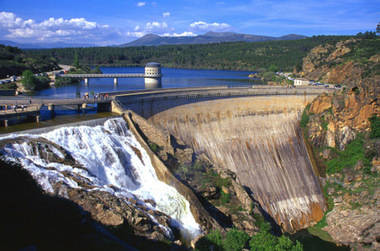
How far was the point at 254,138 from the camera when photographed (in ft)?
116

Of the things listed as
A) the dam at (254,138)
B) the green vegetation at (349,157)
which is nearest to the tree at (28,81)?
the dam at (254,138)

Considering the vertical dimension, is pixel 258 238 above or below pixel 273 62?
below

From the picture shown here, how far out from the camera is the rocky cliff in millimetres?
27188

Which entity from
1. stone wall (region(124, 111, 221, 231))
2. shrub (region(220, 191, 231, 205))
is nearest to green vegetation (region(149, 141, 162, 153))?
stone wall (region(124, 111, 221, 231))

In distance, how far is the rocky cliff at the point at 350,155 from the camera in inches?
1070

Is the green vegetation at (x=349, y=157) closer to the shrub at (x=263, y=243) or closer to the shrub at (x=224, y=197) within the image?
the shrub at (x=224, y=197)

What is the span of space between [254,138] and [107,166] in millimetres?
18983

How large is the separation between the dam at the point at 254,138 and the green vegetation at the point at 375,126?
684 centimetres

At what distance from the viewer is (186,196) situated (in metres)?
20.8

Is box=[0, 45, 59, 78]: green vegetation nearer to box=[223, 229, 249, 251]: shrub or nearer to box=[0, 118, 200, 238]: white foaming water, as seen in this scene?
box=[0, 118, 200, 238]: white foaming water

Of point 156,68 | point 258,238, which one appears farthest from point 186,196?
point 156,68

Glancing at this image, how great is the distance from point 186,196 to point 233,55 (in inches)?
5066

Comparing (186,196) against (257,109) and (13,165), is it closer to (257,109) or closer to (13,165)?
(13,165)

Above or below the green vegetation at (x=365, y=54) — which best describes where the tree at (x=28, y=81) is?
below
